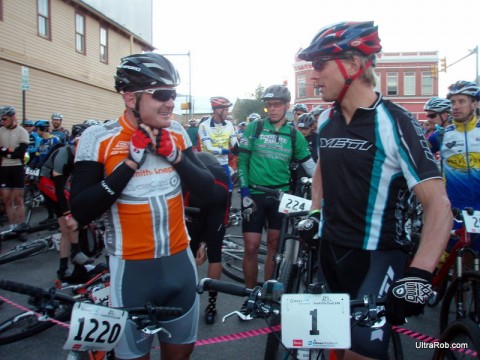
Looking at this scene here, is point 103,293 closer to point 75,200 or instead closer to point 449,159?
point 75,200

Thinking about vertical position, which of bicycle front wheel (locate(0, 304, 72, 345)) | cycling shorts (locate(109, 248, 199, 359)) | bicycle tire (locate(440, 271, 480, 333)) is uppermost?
cycling shorts (locate(109, 248, 199, 359))

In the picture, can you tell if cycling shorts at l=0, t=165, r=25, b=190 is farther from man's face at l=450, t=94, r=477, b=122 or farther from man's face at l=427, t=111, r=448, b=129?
man's face at l=450, t=94, r=477, b=122

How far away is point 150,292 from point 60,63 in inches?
748

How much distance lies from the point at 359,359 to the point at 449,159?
11.5ft

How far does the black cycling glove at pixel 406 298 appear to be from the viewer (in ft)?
5.56

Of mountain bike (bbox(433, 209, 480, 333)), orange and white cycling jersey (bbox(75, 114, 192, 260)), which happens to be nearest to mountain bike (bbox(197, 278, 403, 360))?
orange and white cycling jersey (bbox(75, 114, 192, 260))

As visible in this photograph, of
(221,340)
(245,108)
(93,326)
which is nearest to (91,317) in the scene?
(93,326)

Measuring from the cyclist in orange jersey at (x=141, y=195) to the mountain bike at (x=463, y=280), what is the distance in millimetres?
2192

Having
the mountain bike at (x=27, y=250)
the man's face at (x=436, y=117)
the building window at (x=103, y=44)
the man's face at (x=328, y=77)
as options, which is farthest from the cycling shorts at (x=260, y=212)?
the building window at (x=103, y=44)

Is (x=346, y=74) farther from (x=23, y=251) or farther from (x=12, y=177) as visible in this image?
(x=12, y=177)

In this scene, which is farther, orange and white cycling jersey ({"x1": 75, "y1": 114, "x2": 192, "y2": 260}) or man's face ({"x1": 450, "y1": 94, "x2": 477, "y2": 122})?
man's face ({"x1": 450, "y1": 94, "x2": 477, "y2": 122})

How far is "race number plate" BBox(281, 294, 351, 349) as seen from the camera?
1.76 meters

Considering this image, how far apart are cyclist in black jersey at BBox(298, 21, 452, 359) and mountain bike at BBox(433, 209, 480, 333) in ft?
4.66

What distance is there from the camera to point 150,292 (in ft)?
7.80
